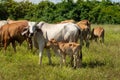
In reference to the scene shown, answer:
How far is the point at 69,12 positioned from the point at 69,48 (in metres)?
37.2

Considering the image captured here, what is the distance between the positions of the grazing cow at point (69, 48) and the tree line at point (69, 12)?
34452mm

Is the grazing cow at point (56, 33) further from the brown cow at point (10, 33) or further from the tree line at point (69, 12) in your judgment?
the tree line at point (69, 12)

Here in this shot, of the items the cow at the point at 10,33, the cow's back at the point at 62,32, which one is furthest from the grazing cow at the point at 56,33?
the cow at the point at 10,33

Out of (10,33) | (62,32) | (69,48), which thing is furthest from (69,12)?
(69,48)

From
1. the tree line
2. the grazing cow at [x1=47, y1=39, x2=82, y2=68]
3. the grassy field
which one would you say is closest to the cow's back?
the grazing cow at [x1=47, y1=39, x2=82, y2=68]

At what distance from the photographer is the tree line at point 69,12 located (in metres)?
49.0

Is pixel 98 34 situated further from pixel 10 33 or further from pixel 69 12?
pixel 69 12

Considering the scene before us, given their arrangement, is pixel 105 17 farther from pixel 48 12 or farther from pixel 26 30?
pixel 26 30

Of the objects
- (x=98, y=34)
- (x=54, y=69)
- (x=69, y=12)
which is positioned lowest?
(x=69, y=12)

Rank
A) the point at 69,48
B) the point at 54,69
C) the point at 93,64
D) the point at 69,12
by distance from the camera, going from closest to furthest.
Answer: the point at 54,69 → the point at 69,48 → the point at 93,64 → the point at 69,12

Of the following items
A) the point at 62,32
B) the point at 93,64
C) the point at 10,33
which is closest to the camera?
the point at 62,32

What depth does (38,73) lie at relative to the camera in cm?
1141

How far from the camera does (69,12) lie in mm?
49062

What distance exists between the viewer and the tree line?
49.0 meters
